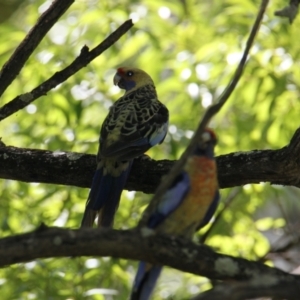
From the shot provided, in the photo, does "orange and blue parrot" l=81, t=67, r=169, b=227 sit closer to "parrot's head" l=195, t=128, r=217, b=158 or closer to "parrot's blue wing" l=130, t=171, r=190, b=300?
"parrot's head" l=195, t=128, r=217, b=158

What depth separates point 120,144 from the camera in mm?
4059

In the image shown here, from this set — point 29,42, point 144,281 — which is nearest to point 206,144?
point 144,281

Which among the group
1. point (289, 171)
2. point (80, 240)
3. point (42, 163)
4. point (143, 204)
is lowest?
point (80, 240)

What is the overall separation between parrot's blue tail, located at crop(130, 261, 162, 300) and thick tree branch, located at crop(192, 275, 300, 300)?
1.81 feet

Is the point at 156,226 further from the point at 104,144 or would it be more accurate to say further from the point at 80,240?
the point at 104,144

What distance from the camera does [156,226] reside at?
8.95ft

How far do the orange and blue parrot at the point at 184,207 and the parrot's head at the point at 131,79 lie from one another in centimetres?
250

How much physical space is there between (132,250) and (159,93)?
11.1 feet

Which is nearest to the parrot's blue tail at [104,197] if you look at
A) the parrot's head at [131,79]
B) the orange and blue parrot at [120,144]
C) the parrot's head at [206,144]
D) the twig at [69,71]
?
the orange and blue parrot at [120,144]

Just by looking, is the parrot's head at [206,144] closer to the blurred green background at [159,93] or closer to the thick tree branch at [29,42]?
the thick tree branch at [29,42]

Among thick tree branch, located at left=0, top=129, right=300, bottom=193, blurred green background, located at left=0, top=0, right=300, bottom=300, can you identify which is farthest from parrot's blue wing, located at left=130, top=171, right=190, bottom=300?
blurred green background, located at left=0, top=0, right=300, bottom=300

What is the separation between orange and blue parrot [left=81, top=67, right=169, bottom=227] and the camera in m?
3.91

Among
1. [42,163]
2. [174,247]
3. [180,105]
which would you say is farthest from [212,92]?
[174,247]

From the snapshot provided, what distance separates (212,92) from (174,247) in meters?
2.94
